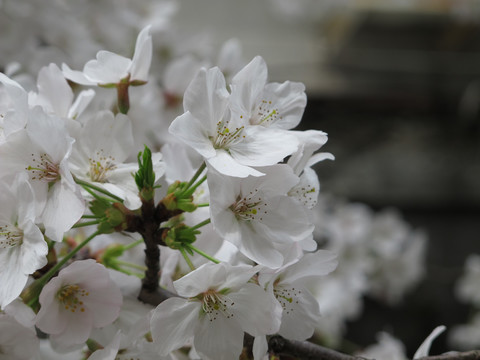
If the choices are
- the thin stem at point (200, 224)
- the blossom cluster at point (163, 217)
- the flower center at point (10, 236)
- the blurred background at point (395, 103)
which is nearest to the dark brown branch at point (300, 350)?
the blossom cluster at point (163, 217)

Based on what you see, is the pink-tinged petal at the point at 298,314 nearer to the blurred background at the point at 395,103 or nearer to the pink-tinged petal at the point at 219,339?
the pink-tinged petal at the point at 219,339

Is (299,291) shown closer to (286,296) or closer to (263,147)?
(286,296)

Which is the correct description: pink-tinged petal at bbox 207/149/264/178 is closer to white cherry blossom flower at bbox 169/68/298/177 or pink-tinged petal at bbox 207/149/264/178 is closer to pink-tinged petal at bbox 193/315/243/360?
white cherry blossom flower at bbox 169/68/298/177

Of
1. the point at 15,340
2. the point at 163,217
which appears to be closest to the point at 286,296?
the point at 163,217

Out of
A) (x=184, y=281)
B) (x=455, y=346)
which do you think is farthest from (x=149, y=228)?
(x=455, y=346)

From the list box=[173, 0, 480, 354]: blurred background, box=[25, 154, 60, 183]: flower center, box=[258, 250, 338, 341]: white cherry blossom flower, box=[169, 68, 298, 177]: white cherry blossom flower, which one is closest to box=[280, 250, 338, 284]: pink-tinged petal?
box=[258, 250, 338, 341]: white cherry blossom flower

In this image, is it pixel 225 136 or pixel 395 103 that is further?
pixel 395 103

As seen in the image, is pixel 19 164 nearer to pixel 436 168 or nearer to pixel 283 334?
pixel 283 334
